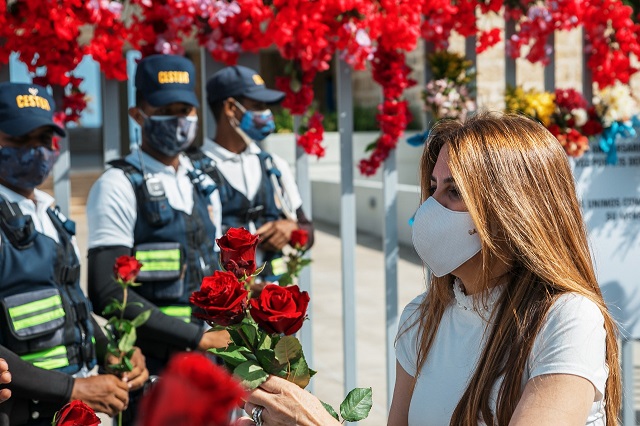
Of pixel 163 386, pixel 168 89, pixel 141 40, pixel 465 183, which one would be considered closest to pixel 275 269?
pixel 168 89

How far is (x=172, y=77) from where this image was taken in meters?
3.58

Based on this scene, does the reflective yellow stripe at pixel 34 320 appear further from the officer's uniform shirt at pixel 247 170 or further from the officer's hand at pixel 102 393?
the officer's uniform shirt at pixel 247 170

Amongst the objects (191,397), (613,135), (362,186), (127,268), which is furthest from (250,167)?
(362,186)

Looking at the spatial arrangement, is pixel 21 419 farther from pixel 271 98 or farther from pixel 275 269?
pixel 271 98

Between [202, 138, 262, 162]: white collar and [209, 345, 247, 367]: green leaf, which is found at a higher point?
[202, 138, 262, 162]: white collar

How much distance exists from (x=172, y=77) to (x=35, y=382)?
133 cm

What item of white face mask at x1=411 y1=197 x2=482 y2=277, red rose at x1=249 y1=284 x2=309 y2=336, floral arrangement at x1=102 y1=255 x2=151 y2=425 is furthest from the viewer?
floral arrangement at x1=102 y1=255 x2=151 y2=425

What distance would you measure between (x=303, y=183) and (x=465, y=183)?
244 cm

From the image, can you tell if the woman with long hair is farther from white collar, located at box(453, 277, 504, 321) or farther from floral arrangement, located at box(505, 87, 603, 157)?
floral arrangement, located at box(505, 87, 603, 157)

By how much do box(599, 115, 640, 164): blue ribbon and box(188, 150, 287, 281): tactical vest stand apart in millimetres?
1582

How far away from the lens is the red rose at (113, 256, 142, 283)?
118 inches

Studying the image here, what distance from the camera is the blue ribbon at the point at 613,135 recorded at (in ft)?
14.3

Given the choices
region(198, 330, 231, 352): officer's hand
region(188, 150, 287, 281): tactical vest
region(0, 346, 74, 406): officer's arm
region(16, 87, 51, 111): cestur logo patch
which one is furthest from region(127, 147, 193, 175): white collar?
region(0, 346, 74, 406): officer's arm

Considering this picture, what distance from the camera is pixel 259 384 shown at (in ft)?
5.46
